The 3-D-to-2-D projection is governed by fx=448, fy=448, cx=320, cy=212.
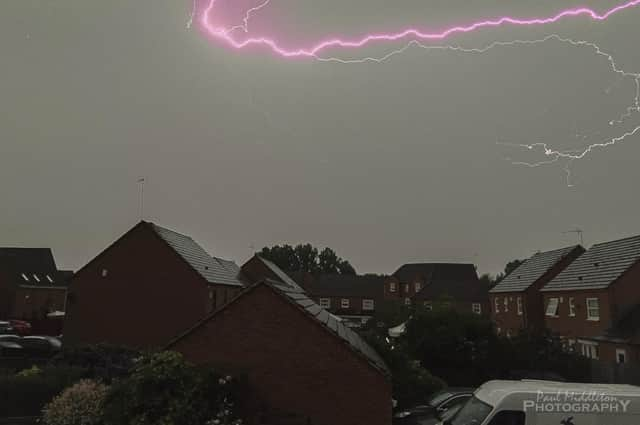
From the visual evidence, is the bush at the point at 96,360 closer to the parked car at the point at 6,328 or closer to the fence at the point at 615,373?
the fence at the point at 615,373

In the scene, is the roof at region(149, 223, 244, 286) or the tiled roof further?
the roof at region(149, 223, 244, 286)

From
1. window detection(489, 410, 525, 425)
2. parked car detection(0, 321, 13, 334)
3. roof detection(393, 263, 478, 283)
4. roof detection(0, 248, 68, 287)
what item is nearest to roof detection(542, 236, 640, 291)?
window detection(489, 410, 525, 425)

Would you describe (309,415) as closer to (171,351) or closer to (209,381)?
(209,381)

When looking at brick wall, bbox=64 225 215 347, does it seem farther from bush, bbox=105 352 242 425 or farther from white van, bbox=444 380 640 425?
white van, bbox=444 380 640 425

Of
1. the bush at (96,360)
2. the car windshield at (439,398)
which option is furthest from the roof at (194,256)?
the car windshield at (439,398)

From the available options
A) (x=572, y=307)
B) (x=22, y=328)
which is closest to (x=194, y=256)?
(x=22, y=328)

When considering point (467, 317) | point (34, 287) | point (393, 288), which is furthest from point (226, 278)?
point (393, 288)
